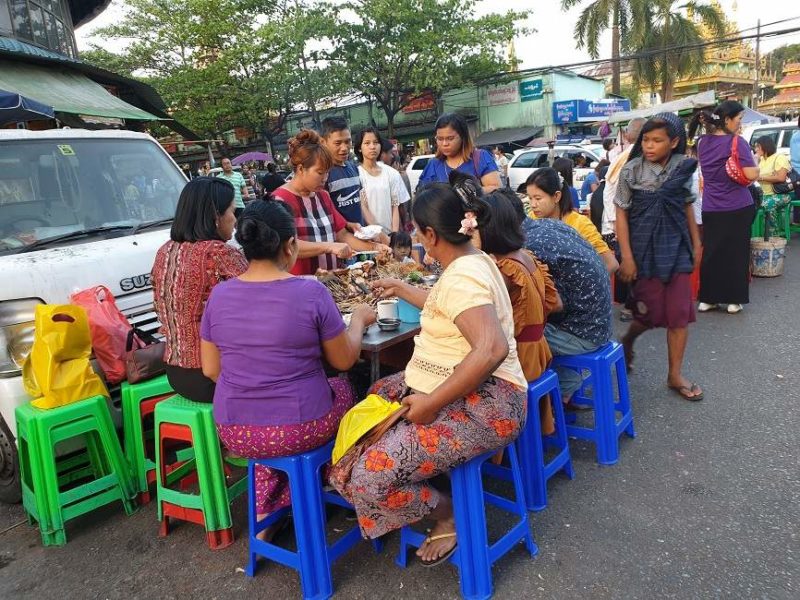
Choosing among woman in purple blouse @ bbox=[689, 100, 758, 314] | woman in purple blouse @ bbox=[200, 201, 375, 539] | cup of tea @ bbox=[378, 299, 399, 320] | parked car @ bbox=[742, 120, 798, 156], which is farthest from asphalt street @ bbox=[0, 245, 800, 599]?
parked car @ bbox=[742, 120, 798, 156]

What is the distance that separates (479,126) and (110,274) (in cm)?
2725

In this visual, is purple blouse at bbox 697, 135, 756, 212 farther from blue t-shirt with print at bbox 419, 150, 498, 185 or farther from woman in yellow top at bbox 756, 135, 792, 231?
blue t-shirt with print at bbox 419, 150, 498, 185

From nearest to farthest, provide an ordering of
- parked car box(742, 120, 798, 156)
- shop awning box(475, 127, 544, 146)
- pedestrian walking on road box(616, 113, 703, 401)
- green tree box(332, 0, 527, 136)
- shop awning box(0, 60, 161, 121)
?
pedestrian walking on road box(616, 113, 703, 401) < shop awning box(0, 60, 161, 121) < parked car box(742, 120, 798, 156) < green tree box(332, 0, 527, 136) < shop awning box(475, 127, 544, 146)

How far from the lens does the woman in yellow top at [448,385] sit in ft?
6.77

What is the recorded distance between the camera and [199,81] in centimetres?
2203

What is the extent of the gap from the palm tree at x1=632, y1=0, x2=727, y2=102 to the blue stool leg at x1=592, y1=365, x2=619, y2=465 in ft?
76.7

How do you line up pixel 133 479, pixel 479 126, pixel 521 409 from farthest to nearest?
1. pixel 479 126
2. pixel 133 479
3. pixel 521 409

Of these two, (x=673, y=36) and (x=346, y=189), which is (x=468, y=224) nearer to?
(x=346, y=189)

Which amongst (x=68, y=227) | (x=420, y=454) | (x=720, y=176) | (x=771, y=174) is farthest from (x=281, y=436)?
(x=771, y=174)

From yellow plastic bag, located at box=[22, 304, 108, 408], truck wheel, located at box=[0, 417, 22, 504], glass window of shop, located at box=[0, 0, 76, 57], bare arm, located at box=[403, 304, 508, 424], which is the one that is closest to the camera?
bare arm, located at box=[403, 304, 508, 424]

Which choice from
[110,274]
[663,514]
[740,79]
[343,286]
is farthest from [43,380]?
[740,79]

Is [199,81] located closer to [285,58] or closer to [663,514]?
[285,58]

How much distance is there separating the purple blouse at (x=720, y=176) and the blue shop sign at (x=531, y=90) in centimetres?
2312

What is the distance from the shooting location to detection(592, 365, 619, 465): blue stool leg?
3.12m
